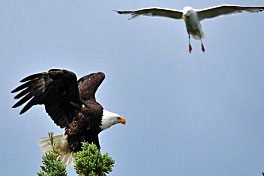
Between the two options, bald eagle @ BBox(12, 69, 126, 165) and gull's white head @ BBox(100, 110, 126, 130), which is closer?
bald eagle @ BBox(12, 69, 126, 165)

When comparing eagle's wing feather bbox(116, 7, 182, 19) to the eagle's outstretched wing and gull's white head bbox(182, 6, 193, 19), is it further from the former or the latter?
the eagle's outstretched wing

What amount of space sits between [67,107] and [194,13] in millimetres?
4974

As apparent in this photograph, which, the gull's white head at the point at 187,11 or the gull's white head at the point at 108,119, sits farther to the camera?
the gull's white head at the point at 187,11

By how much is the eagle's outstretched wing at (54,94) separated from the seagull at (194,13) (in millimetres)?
3977

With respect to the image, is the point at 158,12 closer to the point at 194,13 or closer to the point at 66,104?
the point at 194,13

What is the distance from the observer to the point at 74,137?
301 inches

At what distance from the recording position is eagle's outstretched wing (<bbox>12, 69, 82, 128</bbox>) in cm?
735

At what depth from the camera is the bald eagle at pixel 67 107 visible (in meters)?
7.39

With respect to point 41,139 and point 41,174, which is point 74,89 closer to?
point 41,139

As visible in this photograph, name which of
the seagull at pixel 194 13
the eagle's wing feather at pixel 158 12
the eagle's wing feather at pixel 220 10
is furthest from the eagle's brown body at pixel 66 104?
the eagle's wing feather at pixel 220 10

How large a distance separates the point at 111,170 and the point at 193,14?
805cm

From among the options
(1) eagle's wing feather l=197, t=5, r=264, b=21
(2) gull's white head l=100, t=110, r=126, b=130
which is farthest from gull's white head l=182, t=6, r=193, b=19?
(2) gull's white head l=100, t=110, r=126, b=130

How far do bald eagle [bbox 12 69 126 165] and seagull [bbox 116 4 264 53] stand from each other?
3.95 m

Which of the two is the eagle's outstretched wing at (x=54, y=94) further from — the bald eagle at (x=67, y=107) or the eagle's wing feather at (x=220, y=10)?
the eagle's wing feather at (x=220, y=10)
